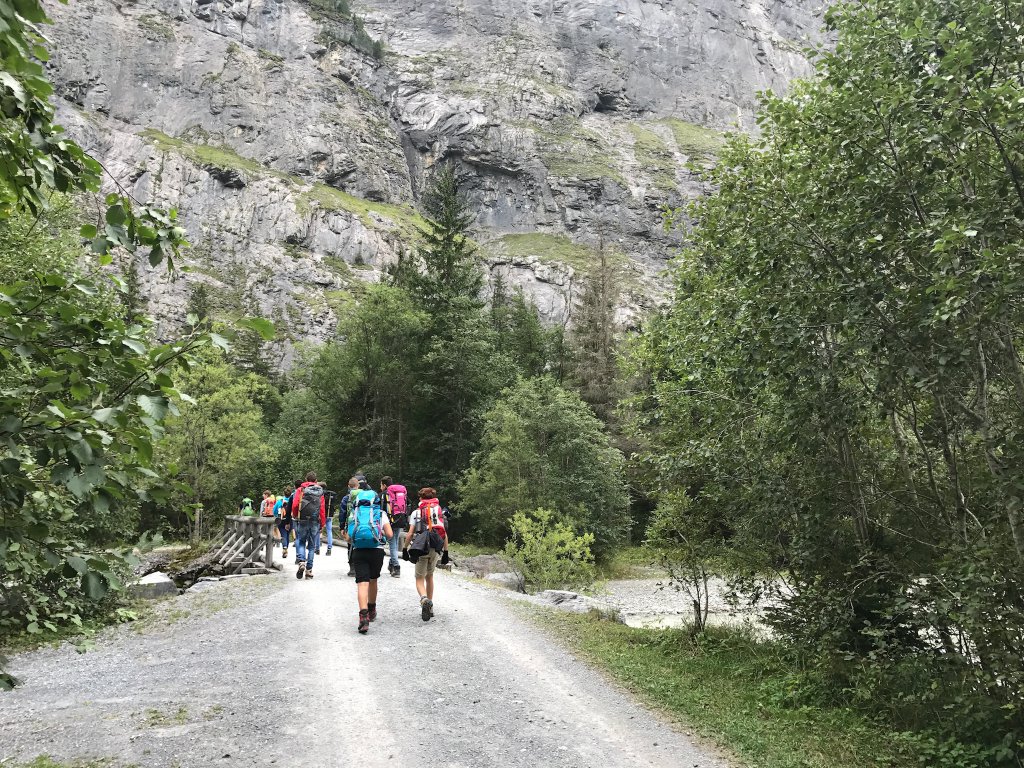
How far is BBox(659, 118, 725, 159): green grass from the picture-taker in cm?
11694

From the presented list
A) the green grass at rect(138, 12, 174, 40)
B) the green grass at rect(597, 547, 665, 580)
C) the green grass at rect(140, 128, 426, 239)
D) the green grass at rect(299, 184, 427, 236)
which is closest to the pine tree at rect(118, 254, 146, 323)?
the green grass at rect(597, 547, 665, 580)

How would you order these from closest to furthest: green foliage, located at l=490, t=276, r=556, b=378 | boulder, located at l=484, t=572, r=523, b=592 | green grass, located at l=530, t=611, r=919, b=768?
green grass, located at l=530, t=611, r=919, b=768, boulder, located at l=484, t=572, r=523, b=592, green foliage, located at l=490, t=276, r=556, b=378

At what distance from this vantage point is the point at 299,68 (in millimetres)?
111312

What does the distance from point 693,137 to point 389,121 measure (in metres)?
59.0

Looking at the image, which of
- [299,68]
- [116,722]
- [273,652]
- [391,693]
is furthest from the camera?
[299,68]

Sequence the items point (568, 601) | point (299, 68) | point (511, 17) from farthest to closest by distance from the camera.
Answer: point (511, 17) → point (299, 68) → point (568, 601)

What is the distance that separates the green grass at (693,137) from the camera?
116938 millimetres

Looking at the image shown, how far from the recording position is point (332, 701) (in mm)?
5941

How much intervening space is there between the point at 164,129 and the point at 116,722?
377 ft

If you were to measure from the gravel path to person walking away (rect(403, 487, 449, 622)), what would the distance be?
0.41m

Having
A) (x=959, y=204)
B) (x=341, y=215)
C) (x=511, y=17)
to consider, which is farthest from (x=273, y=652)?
(x=511, y=17)

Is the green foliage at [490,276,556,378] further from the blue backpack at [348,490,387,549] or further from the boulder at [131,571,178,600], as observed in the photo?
the blue backpack at [348,490,387,549]

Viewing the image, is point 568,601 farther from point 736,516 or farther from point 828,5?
point 828,5

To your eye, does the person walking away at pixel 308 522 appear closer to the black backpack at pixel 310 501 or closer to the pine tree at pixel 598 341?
the black backpack at pixel 310 501
